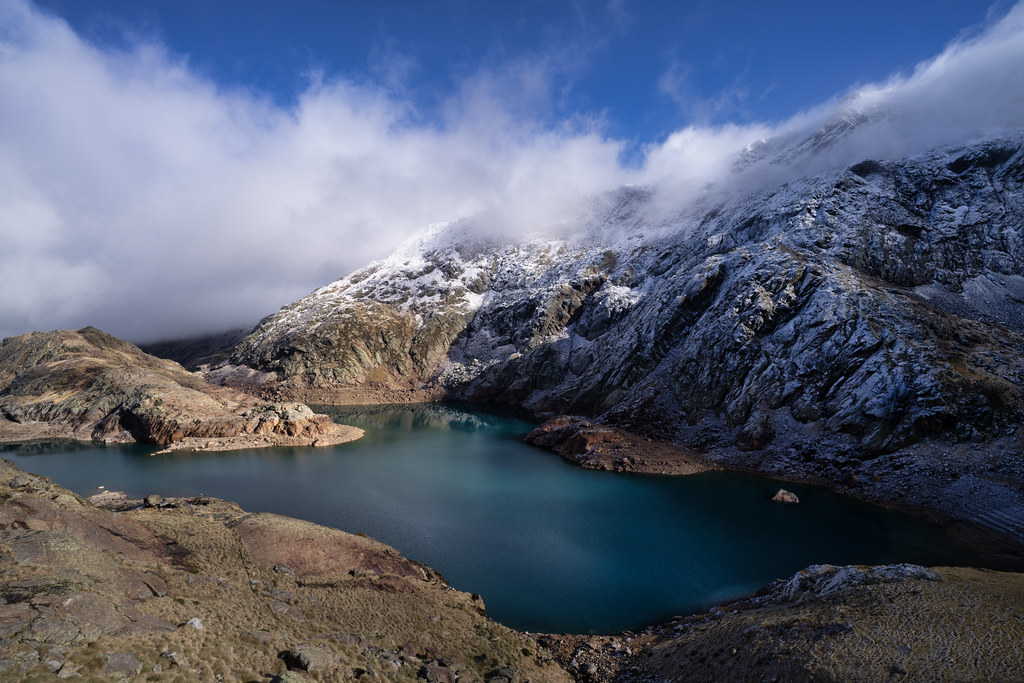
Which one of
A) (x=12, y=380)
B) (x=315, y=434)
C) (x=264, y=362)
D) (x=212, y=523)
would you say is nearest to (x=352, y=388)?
(x=264, y=362)

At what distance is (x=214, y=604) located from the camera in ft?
61.1

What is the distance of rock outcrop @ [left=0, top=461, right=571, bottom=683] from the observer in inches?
542

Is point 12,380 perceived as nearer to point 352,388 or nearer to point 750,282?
point 352,388

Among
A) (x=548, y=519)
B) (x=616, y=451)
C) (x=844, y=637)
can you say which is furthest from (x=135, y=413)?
(x=844, y=637)

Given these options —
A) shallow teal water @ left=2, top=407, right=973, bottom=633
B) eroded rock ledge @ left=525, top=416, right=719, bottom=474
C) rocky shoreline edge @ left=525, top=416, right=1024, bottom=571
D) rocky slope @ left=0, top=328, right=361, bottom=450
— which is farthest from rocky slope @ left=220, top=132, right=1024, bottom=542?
rocky slope @ left=0, top=328, right=361, bottom=450

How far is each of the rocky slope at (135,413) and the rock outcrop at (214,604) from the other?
43.6m

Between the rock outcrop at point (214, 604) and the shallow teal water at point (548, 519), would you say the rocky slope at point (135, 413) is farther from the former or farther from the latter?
the rock outcrop at point (214, 604)

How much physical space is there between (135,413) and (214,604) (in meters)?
64.0

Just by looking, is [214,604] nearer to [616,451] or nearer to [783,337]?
[616,451]

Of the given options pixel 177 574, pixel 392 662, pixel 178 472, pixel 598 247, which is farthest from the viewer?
pixel 598 247

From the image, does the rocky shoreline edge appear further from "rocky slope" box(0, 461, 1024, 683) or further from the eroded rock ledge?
"rocky slope" box(0, 461, 1024, 683)

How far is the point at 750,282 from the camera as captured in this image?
221 ft

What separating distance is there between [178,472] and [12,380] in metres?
61.9

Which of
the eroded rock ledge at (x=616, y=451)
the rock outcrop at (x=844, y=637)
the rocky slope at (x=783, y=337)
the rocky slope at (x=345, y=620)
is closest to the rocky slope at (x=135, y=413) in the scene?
the eroded rock ledge at (x=616, y=451)
